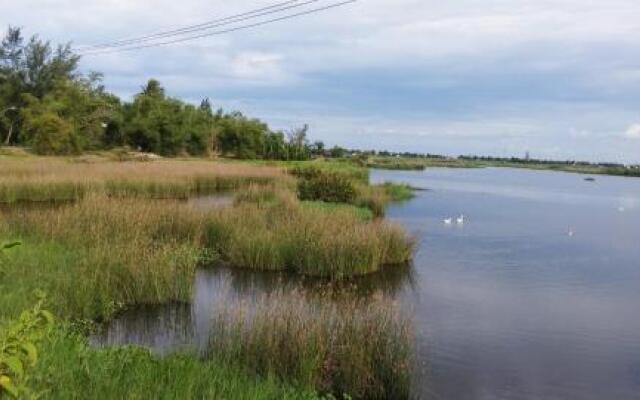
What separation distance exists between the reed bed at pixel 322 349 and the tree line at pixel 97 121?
5037 cm

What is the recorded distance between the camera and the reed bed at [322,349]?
7.84m

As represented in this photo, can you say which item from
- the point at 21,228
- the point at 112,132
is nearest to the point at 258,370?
the point at 21,228

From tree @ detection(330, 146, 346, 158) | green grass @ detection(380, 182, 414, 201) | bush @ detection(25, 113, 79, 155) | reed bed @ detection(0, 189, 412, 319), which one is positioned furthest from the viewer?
tree @ detection(330, 146, 346, 158)

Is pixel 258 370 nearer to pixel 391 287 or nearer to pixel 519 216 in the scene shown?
pixel 391 287

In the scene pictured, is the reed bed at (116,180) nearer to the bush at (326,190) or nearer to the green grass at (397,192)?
the bush at (326,190)

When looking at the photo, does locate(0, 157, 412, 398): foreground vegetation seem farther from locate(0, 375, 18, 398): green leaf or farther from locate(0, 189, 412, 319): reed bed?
locate(0, 375, 18, 398): green leaf

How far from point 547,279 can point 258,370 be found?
499 inches

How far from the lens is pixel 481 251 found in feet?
76.5

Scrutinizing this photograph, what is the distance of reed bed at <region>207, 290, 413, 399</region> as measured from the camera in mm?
7836

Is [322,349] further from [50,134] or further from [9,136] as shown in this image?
[9,136]

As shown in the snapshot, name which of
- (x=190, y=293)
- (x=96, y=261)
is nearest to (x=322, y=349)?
(x=190, y=293)

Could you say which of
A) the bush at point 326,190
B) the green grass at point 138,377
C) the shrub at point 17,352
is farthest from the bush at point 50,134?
the shrub at point 17,352

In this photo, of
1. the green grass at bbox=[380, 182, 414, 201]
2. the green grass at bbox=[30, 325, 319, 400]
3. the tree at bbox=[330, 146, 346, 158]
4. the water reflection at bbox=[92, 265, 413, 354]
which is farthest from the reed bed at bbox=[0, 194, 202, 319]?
the tree at bbox=[330, 146, 346, 158]

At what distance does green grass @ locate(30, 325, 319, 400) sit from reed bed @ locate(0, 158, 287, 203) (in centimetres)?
1601
